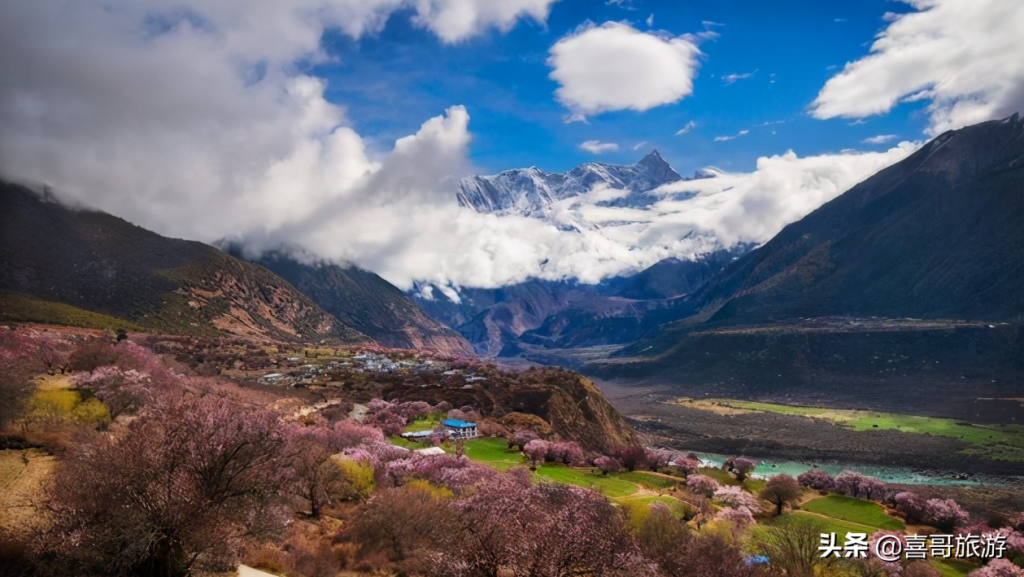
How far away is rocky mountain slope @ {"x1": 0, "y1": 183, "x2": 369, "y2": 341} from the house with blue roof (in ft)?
253

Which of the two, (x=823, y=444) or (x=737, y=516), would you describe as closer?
(x=737, y=516)

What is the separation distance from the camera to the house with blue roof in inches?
1988

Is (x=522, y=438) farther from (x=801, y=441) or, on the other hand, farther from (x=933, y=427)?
(x=933, y=427)

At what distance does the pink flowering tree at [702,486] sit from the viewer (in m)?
39.8

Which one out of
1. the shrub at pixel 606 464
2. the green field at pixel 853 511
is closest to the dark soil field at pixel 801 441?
the green field at pixel 853 511

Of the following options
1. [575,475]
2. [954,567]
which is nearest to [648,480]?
[575,475]

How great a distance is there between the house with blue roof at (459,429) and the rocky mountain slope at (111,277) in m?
77.2

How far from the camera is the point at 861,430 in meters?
92.2

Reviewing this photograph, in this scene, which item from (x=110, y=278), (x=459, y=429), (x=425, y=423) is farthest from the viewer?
(x=110, y=278)

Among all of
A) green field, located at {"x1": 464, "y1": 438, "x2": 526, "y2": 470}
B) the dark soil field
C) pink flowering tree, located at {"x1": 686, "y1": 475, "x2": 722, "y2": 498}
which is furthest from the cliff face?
pink flowering tree, located at {"x1": 686, "y1": 475, "x2": 722, "y2": 498}

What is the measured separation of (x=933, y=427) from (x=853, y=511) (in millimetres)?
67941

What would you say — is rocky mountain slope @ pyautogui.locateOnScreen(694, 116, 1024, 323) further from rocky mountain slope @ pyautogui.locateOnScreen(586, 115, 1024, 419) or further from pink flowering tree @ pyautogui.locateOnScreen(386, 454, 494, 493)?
pink flowering tree @ pyautogui.locateOnScreen(386, 454, 494, 493)

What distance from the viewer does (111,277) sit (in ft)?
395

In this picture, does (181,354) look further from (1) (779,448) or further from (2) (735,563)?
(1) (779,448)
